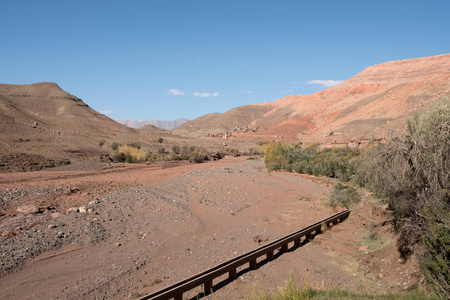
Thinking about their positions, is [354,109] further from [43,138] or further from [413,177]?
[413,177]

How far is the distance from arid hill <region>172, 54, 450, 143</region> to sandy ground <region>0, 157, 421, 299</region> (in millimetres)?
34803

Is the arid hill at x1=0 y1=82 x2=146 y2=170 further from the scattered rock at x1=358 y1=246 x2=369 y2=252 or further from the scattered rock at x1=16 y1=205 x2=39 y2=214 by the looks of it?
the scattered rock at x1=358 y1=246 x2=369 y2=252

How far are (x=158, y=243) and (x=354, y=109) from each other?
7983cm

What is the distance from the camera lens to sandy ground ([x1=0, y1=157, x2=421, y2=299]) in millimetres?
7465

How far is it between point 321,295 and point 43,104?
9090cm

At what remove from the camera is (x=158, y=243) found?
33.7 ft


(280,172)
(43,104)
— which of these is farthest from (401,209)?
(43,104)

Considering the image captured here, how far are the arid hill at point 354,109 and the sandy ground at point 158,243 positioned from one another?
34.8 metres

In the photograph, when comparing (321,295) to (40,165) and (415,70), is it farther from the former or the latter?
(415,70)

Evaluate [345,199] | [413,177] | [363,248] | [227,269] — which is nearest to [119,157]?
[345,199]

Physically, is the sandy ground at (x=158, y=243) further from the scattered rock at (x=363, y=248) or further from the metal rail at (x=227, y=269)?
the metal rail at (x=227, y=269)

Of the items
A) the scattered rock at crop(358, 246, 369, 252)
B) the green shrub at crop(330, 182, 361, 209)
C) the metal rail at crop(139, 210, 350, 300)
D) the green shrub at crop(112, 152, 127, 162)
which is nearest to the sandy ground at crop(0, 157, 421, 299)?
the scattered rock at crop(358, 246, 369, 252)

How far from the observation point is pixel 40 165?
2594 centimetres

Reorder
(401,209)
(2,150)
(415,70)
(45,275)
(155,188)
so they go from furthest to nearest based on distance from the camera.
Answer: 1. (415,70)
2. (2,150)
3. (155,188)
4. (401,209)
5. (45,275)
